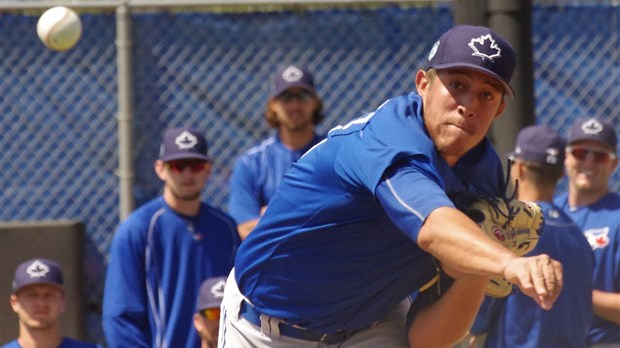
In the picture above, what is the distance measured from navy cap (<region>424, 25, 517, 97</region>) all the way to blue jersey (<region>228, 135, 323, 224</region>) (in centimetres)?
323

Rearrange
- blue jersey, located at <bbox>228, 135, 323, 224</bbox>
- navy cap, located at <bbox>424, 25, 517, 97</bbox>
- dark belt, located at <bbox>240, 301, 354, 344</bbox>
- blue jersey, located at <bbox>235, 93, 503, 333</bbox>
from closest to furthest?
blue jersey, located at <bbox>235, 93, 503, 333</bbox>, navy cap, located at <bbox>424, 25, 517, 97</bbox>, dark belt, located at <bbox>240, 301, 354, 344</bbox>, blue jersey, located at <bbox>228, 135, 323, 224</bbox>

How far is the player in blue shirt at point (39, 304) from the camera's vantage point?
6.32 m

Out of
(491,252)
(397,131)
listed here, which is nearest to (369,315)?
(397,131)

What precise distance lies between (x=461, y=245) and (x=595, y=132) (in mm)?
3667

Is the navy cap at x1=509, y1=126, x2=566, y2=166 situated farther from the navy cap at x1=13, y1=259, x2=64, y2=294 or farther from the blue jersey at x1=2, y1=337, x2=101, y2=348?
the navy cap at x1=13, y1=259, x2=64, y2=294

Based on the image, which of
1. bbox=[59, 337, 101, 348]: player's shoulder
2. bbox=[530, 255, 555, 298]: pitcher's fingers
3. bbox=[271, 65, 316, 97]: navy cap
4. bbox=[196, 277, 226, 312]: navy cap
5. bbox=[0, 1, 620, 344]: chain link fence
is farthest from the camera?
bbox=[0, 1, 620, 344]: chain link fence

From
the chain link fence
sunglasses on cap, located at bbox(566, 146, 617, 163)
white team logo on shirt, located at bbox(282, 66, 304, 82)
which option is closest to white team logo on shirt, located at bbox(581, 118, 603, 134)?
sunglasses on cap, located at bbox(566, 146, 617, 163)

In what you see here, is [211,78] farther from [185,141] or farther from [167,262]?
[167,262]

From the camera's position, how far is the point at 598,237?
20.2 ft

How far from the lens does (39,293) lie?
648 cm

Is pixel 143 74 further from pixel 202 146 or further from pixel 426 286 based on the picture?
pixel 426 286

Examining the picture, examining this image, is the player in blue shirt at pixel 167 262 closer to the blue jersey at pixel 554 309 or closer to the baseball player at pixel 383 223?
the blue jersey at pixel 554 309

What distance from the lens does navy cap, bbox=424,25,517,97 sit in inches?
135

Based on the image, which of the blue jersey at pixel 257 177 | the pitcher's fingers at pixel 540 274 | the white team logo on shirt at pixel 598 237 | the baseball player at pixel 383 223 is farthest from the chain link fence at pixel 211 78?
the pitcher's fingers at pixel 540 274
